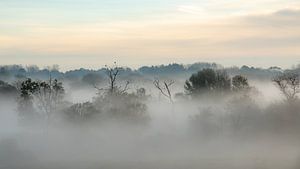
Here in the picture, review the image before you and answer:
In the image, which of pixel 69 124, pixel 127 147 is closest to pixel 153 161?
pixel 127 147

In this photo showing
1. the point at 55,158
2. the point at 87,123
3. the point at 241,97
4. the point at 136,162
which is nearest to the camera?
the point at 136,162

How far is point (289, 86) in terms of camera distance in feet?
424

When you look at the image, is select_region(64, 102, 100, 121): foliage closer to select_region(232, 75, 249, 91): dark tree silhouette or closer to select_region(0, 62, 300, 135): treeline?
select_region(0, 62, 300, 135): treeline

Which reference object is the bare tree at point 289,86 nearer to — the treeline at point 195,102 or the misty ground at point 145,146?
the treeline at point 195,102

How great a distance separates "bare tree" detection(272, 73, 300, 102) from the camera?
122 meters

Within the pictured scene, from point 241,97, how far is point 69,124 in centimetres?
3449

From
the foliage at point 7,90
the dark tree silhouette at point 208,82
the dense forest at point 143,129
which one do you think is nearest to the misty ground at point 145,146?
the dense forest at point 143,129

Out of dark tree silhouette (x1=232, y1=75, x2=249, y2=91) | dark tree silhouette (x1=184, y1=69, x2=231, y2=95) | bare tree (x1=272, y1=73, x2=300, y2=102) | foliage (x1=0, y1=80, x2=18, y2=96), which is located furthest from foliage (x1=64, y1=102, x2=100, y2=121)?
foliage (x1=0, y1=80, x2=18, y2=96)

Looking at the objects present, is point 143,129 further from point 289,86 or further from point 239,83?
point 289,86

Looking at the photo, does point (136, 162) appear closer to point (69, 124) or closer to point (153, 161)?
point (153, 161)

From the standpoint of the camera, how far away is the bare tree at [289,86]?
4812 inches

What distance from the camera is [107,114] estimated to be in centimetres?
11212

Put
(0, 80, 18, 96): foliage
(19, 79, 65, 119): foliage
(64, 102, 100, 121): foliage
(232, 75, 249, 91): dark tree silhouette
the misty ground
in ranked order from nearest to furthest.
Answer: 1. the misty ground
2. (64, 102, 100, 121): foliage
3. (19, 79, 65, 119): foliage
4. (232, 75, 249, 91): dark tree silhouette
5. (0, 80, 18, 96): foliage

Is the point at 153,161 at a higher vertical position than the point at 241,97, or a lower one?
→ lower
